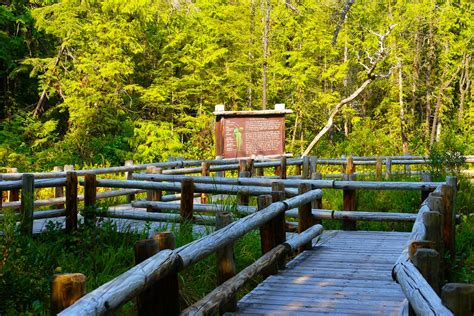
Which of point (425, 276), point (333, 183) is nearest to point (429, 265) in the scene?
→ point (425, 276)

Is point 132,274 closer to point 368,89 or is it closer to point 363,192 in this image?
point 363,192

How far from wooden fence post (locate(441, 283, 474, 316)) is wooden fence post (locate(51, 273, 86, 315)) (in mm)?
1507

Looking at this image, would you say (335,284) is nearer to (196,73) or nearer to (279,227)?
(279,227)

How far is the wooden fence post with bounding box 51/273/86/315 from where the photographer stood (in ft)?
8.82

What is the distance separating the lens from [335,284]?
21.1 feet

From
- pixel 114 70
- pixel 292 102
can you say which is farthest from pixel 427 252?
pixel 292 102

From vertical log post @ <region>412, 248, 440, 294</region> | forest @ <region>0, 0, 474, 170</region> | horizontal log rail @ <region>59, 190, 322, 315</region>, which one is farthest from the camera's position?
forest @ <region>0, 0, 474, 170</region>

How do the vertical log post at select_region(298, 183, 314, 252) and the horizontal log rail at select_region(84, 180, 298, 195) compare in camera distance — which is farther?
the horizontal log rail at select_region(84, 180, 298, 195)

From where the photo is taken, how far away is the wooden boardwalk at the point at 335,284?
18.0 feet

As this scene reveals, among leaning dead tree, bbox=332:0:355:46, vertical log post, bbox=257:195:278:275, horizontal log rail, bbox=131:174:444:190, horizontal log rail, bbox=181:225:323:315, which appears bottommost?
horizontal log rail, bbox=181:225:323:315

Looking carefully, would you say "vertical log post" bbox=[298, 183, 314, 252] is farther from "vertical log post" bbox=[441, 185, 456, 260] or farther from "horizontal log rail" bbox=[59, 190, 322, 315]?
"horizontal log rail" bbox=[59, 190, 322, 315]

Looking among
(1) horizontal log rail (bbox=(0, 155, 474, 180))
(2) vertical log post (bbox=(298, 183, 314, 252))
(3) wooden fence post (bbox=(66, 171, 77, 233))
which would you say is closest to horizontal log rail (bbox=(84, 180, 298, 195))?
(2) vertical log post (bbox=(298, 183, 314, 252))

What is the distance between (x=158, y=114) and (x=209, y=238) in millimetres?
25127

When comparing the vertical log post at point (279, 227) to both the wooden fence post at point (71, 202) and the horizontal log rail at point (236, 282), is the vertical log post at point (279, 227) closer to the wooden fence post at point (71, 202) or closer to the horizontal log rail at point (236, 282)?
the horizontal log rail at point (236, 282)
